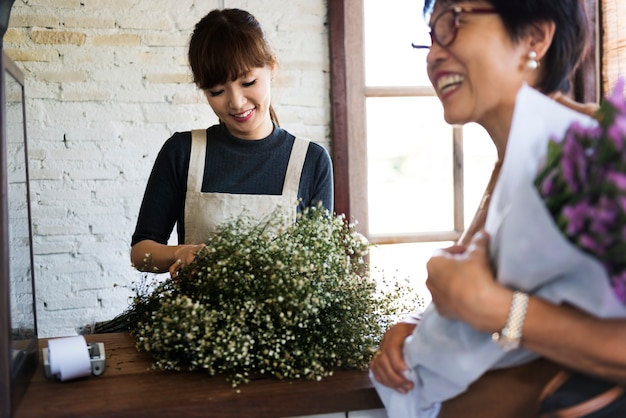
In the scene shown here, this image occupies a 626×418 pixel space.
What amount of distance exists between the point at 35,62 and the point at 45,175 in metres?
0.57

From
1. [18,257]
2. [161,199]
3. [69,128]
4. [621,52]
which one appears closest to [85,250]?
[69,128]

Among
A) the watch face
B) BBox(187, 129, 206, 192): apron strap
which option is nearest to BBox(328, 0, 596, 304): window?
BBox(187, 129, 206, 192): apron strap

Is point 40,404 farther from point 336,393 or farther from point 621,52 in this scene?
point 621,52

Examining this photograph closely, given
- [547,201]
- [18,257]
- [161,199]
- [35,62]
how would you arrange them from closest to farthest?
[547,201] → [18,257] → [161,199] → [35,62]

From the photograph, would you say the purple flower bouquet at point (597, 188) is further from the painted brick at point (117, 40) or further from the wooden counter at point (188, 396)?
the painted brick at point (117, 40)

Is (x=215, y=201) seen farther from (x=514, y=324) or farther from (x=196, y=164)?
(x=514, y=324)

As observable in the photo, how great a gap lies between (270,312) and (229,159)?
1061 mm

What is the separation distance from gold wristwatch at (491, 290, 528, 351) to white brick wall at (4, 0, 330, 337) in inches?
114

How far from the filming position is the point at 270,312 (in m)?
1.53

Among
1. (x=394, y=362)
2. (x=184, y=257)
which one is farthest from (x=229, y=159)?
(x=394, y=362)

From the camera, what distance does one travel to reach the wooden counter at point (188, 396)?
1334 millimetres

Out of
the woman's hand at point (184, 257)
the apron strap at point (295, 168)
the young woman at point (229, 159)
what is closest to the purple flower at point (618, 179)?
the woman's hand at point (184, 257)

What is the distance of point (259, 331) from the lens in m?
1.49

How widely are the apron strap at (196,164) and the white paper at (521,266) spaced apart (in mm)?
1386
